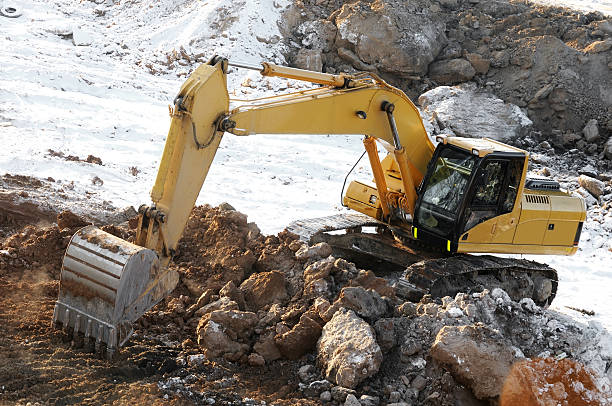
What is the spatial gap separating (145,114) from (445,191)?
851 cm

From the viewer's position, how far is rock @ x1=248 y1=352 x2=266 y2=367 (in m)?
6.62

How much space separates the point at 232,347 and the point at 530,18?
1530 cm

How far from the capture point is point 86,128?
13.9 m

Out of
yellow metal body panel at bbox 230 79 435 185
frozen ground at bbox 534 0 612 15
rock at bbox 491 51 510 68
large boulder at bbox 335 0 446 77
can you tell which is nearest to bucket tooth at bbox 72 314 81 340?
yellow metal body panel at bbox 230 79 435 185

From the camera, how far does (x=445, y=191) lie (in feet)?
28.8

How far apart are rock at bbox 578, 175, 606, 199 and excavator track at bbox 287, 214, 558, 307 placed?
4711 mm

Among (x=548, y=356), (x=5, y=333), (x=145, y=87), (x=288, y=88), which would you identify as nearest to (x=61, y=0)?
(x=145, y=87)

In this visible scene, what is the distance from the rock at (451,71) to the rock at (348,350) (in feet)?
40.5

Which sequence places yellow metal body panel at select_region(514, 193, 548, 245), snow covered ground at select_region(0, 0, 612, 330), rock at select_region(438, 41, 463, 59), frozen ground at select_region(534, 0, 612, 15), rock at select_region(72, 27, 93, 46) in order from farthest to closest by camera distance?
frozen ground at select_region(534, 0, 612, 15) → rock at select_region(72, 27, 93, 46) → rock at select_region(438, 41, 463, 59) → snow covered ground at select_region(0, 0, 612, 330) → yellow metal body panel at select_region(514, 193, 548, 245)

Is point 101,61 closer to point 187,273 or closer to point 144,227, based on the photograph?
point 187,273

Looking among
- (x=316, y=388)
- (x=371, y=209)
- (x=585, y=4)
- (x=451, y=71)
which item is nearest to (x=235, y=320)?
(x=316, y=388)

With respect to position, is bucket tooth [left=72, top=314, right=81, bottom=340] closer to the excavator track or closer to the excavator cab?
the excavator track

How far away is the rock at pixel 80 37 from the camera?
18.6 m

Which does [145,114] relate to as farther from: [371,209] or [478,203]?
[478,203]
